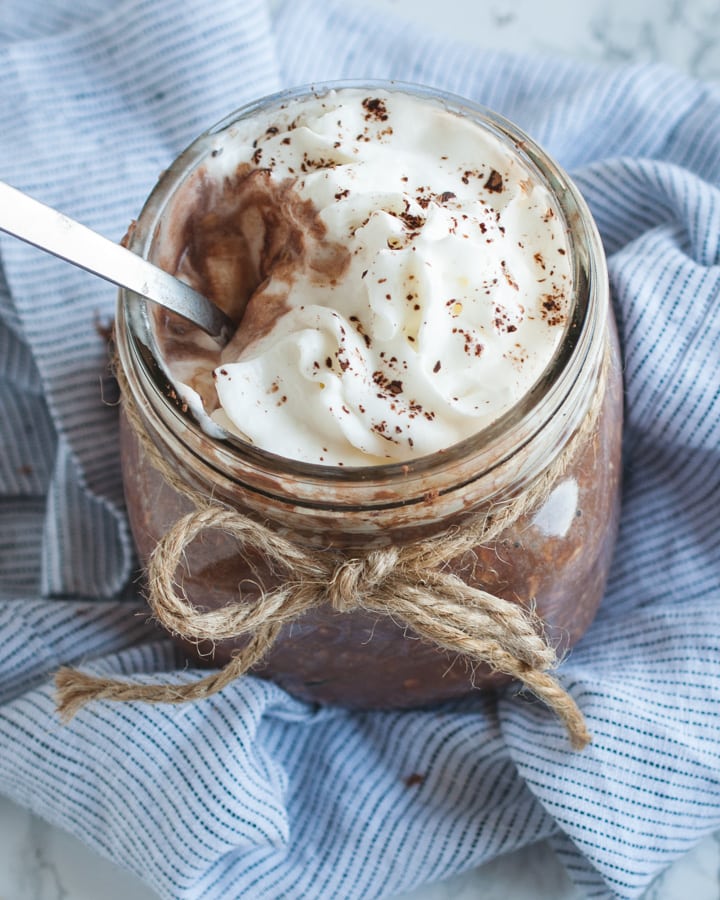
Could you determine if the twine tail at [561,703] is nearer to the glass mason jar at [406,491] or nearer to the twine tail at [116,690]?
the glass mason jar at [406,491]

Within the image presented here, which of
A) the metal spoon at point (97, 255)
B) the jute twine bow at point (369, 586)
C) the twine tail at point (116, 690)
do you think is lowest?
the twine tail at point (116, 690)

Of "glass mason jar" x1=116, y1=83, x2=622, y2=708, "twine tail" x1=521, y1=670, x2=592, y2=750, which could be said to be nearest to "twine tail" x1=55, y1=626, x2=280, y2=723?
"glass mason jar" x1=116, y1=83, x2=622, y2=708

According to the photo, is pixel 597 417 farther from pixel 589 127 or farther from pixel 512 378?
pixel 589 127

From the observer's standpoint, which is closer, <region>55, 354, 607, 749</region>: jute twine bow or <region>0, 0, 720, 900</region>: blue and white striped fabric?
<region>55, 354, 607, 749</region>: jute twine bow

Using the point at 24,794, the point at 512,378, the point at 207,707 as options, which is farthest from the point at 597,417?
the point at 24,794

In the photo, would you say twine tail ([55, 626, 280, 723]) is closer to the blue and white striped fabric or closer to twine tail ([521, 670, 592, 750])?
the blue and white striped fabric

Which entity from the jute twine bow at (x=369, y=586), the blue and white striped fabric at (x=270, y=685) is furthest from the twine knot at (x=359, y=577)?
the blue and white striped fabric at (x=270, y=685)

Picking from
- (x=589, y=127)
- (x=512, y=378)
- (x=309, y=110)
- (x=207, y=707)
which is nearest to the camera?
(x=512, y=378)

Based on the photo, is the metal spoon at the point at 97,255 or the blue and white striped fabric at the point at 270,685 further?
the blue and white striped fabric at the point at 270,685
